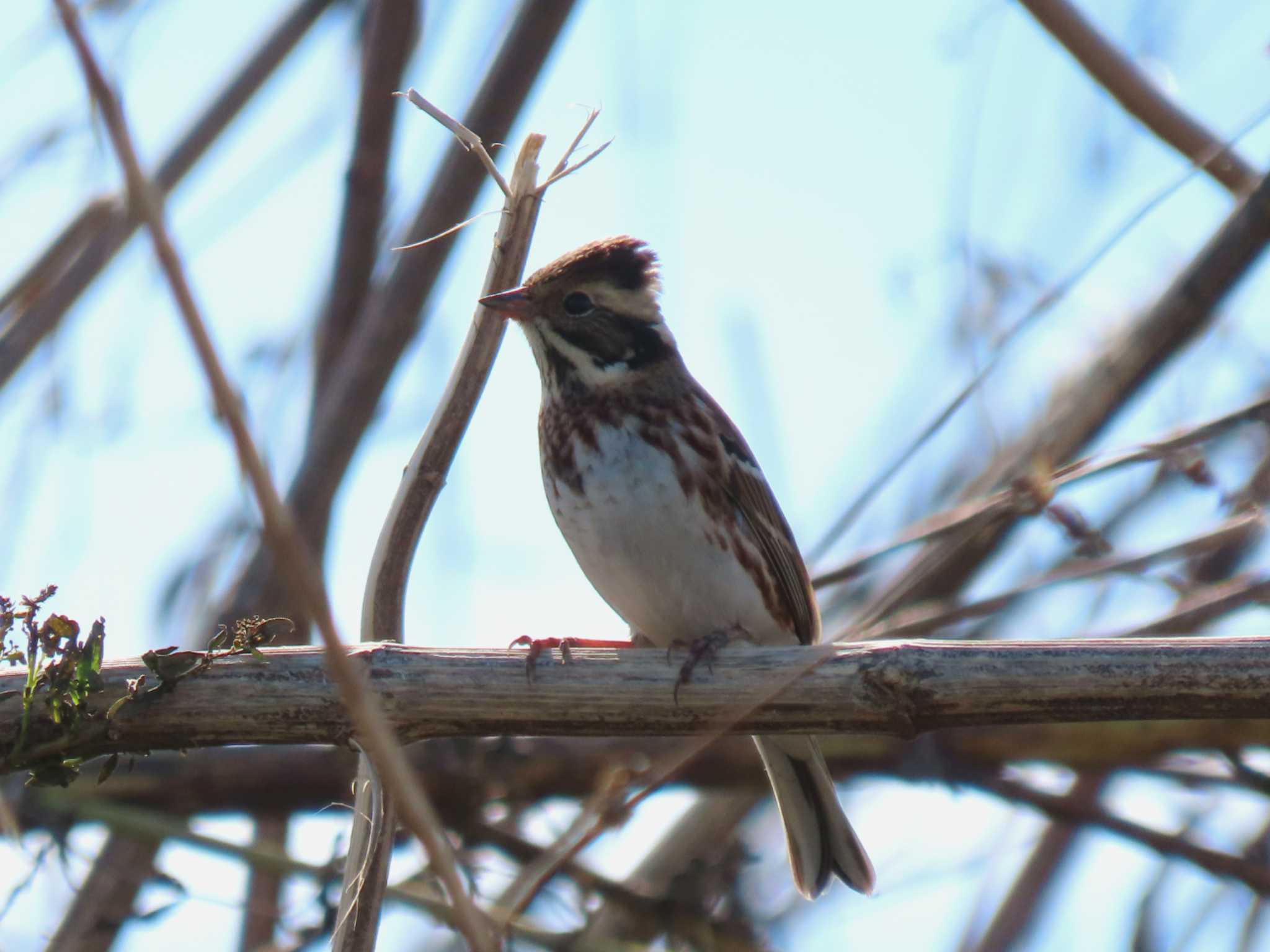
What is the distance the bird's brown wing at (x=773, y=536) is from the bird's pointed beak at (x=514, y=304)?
2.15 feet

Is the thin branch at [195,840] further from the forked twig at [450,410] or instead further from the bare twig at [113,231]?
the bare twig at [113,231]

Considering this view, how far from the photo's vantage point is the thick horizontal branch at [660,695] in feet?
9.11

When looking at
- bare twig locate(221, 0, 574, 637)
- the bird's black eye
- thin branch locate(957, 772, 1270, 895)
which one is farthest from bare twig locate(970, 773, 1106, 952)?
bare twig locate(221, 0, 574, 637)

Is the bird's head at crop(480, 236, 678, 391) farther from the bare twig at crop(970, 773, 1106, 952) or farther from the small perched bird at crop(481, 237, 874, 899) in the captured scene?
the bare twig at crop(970, 773, 1106, 952)

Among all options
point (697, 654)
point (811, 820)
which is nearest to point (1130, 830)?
point (811, 820)

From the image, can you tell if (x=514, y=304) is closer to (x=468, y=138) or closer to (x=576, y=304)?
(x=576, y=304)

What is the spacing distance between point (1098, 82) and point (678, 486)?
159cm

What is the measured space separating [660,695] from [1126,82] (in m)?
2.26

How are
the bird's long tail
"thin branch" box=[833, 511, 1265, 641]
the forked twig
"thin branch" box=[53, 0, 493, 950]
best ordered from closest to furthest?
"thin branch" box=[53, 0, 493, 950] → the forked twig → "thin branch" box=[833, 511, 1265, 641] → the bird's long tail

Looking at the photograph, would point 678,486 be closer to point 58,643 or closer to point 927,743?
point 927,743

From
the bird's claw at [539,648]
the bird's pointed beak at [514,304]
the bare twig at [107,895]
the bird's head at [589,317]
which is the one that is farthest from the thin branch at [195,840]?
the bird's head at [589,317]

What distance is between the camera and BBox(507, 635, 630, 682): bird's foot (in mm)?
2936

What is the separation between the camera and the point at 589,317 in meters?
4.80

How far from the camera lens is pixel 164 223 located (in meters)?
1.37
